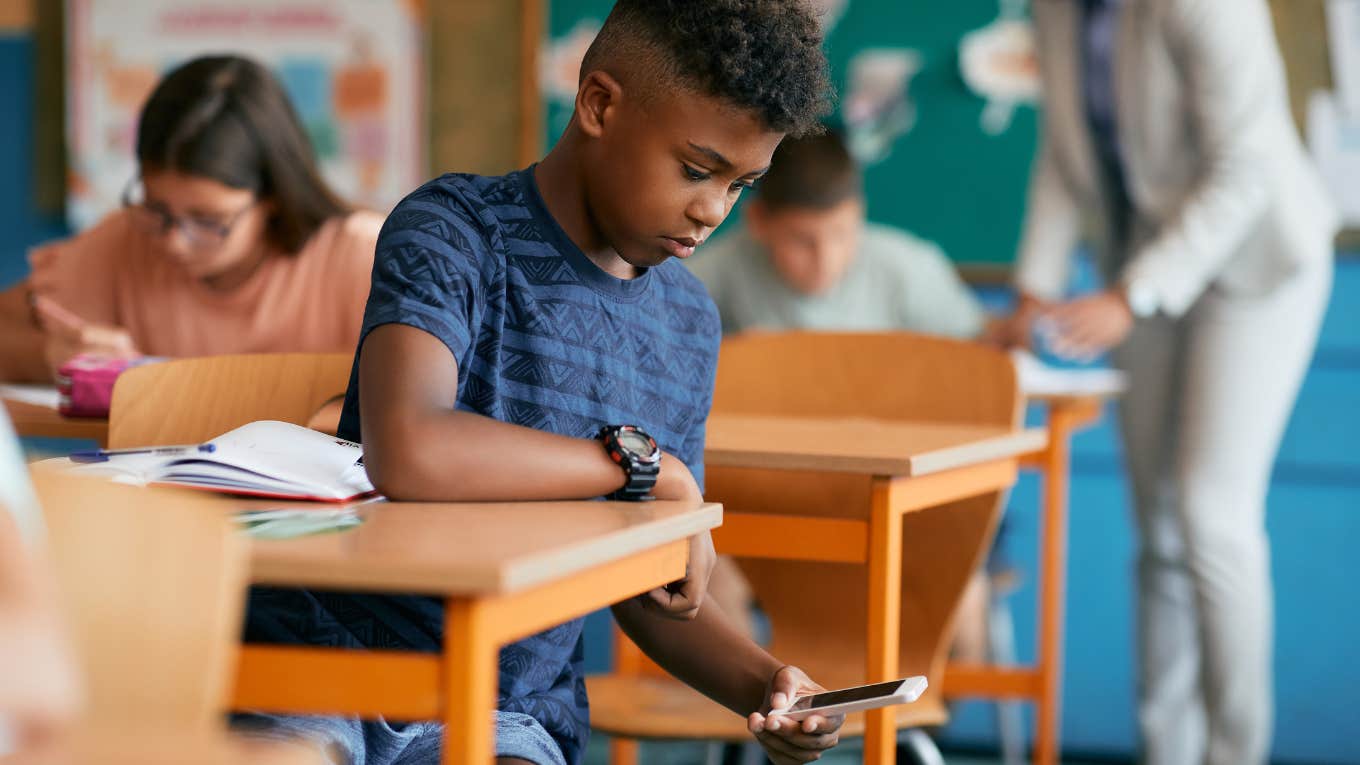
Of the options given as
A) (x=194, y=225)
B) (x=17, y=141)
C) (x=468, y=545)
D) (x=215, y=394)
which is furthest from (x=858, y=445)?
(x=17, y=141)

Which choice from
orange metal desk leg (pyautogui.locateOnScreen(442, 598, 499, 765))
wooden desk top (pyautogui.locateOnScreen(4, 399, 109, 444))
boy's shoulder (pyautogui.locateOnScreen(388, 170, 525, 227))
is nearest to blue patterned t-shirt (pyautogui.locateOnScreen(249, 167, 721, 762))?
boy's shoulder (pyautogui.locateOnScreen(388, 170, 525, 227))

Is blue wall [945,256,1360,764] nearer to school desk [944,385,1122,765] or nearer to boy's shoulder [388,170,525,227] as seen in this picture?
school desk [944,385,1122,765]

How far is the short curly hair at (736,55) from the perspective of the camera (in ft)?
4.38

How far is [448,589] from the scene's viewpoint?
94cm

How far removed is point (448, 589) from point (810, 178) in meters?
2.30

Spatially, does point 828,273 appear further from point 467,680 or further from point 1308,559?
point 467,680

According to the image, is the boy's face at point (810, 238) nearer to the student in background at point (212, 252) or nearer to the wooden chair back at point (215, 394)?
the student in background at point (212, 252)

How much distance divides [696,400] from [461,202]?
0.30 m

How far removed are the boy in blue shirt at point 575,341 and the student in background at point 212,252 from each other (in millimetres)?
870

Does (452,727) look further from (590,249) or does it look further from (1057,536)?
(1057,536)

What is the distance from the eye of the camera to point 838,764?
3461 mm

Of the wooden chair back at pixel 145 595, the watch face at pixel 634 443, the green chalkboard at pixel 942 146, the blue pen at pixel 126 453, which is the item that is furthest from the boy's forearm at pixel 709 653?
the green chalkboard at pixel 942 146

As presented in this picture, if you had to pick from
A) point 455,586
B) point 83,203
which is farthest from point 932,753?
point 83,203

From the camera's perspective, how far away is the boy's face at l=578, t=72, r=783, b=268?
134 cm
